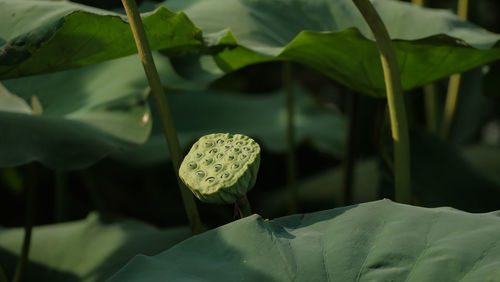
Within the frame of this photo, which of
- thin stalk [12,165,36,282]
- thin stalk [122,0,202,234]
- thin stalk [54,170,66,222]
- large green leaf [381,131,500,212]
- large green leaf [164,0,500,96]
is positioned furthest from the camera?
thin stalk [54,170,66,222]

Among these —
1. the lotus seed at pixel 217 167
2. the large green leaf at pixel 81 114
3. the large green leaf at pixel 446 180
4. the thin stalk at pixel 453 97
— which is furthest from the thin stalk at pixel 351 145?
the lotus seed at pixel 217 167

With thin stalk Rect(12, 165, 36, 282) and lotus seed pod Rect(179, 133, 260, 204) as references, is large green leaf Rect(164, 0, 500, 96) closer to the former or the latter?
lotus seed pod Rect(179, 133, 260, 204)

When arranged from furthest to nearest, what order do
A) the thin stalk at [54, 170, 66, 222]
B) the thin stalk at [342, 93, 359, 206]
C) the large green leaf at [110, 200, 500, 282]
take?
the thin stalk at [54, 170, 66, 222] < the thin stalk at [342, 93, 359, 206] < the large green leaf at [110, 200, 500, 282]

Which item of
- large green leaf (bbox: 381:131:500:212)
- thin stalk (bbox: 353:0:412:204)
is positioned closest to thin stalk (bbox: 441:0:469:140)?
large green leaf (bbox: 381:131:500:212)

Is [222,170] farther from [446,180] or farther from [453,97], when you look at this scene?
[453,97]

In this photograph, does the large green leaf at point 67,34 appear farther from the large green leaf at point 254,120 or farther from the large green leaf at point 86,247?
the large green leaf at point 254,120

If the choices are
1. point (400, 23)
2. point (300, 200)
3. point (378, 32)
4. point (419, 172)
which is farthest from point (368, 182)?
point (378, 32)
